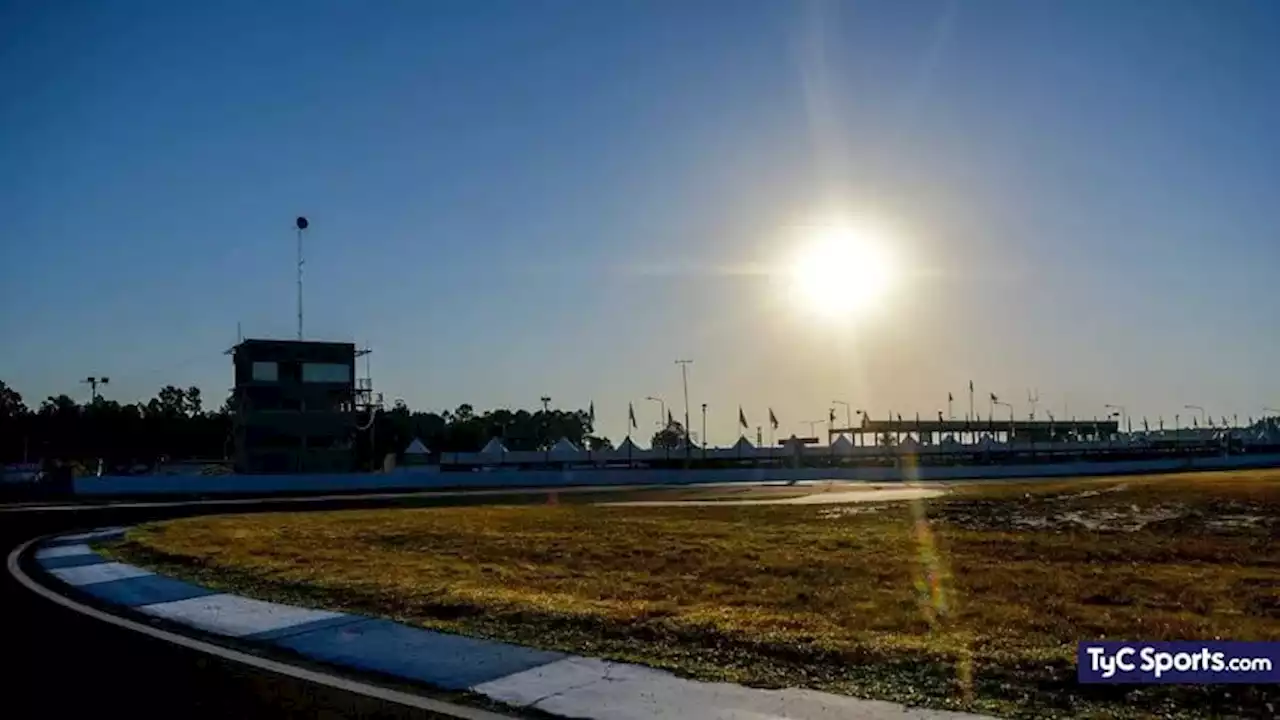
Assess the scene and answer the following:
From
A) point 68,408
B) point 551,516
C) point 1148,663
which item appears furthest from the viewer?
point 68,408

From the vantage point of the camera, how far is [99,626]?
13.6 meters

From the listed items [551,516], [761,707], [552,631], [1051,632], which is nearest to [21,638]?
[552,631]

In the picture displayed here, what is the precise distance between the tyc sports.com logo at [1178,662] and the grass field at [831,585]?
258mm

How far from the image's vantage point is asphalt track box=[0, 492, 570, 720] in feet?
28.8

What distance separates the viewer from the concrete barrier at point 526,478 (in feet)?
214

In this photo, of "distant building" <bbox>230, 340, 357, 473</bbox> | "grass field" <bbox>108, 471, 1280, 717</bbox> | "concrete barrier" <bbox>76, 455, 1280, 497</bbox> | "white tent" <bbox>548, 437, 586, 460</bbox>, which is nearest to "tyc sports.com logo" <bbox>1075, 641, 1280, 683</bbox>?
"grass field" <bbox>108, 471, 1280, 717</bbox>

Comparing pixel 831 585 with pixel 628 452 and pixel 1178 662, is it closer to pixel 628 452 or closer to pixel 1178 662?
pixel 1178 662

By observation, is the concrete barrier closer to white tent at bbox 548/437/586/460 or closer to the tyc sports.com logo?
white tent at bbox 548/437/586/460

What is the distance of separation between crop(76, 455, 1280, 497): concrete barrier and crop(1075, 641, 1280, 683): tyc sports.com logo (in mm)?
61556

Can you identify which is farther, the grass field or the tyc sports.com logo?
the grass field

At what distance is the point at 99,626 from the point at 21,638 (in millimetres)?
1069

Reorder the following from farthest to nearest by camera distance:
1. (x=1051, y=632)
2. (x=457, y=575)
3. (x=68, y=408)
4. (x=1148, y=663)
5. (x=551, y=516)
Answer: (x=68, y=408), (x=551, y=516), (x=457, y=575), (x=1051, y=632), (x=1148, y=663)

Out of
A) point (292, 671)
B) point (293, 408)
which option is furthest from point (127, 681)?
point (293, 408)

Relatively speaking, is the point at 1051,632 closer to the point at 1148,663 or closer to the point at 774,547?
the point at 1148,663
